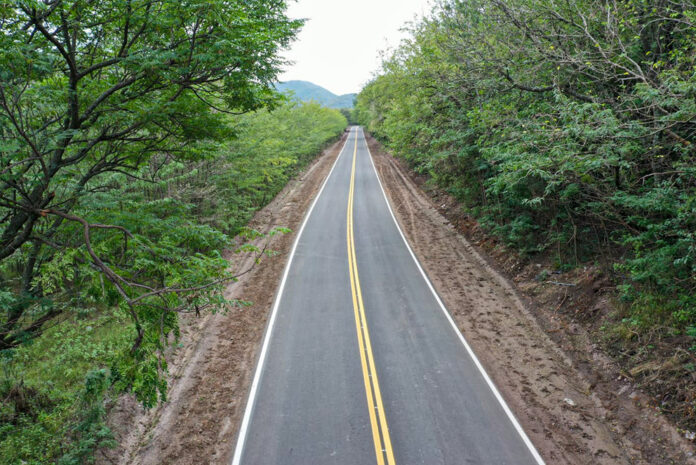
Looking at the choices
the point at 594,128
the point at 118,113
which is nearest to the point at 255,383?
the point at 118,113

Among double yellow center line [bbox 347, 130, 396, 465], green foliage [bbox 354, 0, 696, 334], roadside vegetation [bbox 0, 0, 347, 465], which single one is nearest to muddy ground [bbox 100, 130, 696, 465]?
roadside vegetation [bbox 0, 0, 347, 465]

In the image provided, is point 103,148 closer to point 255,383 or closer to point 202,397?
point 202,397

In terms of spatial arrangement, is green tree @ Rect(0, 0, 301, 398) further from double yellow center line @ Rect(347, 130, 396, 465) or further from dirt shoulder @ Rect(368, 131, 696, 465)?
dirt shoulder @ Rect(368, 131, 696, 465)

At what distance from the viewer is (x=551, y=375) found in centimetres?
860

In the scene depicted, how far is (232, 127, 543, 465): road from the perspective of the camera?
22.1 ft

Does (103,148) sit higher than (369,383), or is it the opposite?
(103,148)

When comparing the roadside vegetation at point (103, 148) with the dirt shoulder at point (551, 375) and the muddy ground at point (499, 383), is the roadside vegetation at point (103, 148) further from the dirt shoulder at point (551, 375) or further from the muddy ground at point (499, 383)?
the dirt shoulder at point (551, 375)

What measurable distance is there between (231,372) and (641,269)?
9877 mm

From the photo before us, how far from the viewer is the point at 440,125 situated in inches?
732

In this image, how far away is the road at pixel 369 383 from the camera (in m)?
6.75

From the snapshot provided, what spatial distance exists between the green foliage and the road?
4.30 m

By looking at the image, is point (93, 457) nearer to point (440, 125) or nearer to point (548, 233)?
point (548, 233)

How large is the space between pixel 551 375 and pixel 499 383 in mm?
1286

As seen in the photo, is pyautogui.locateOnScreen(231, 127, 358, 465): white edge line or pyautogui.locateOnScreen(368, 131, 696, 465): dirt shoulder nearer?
pyautogui.locateOnScreen(368, 131, 696, 465): dirt shoulder
